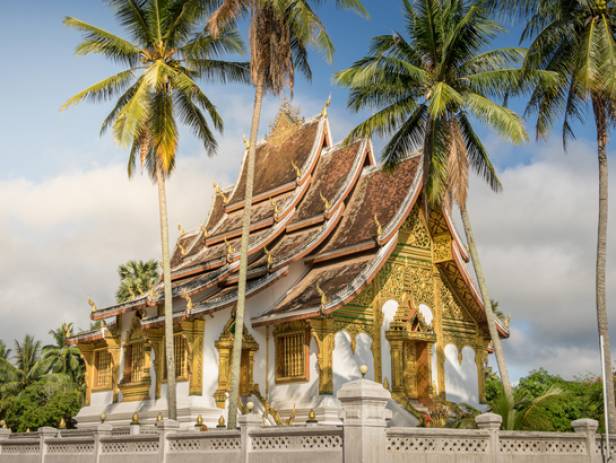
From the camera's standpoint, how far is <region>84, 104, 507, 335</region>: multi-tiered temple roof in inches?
811

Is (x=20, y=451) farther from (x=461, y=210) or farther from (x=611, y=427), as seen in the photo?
(x=611, y=427)

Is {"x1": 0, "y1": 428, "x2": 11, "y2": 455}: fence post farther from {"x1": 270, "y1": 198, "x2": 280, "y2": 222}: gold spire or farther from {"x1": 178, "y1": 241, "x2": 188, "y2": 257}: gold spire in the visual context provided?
{"x1": 178, "y1": 241, "x2": 188, "y2": 257}: gold spire

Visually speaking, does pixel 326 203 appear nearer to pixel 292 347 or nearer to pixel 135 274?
pixel 292 347

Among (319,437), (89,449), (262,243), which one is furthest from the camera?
(262,243)

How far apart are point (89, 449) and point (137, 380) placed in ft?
26.5

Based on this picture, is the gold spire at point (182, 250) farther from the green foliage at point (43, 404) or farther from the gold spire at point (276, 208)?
the green foliage at point (43, 404)

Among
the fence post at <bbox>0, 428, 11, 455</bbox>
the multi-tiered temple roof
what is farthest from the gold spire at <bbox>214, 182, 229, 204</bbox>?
the fence post at <bbox>0, 428, 11, 455</bbox>

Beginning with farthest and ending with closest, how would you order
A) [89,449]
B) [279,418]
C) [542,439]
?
[279,418] → [89,449] → [542,439]

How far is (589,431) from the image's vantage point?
12.7 m

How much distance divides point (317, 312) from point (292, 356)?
77.6 inches

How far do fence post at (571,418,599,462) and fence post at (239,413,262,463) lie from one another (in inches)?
199

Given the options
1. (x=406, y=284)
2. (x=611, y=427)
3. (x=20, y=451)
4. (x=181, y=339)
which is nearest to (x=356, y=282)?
(x=406, y=284)

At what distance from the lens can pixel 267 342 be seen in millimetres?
21031

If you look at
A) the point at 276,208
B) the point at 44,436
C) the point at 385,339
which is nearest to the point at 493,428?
the point at 44,436
